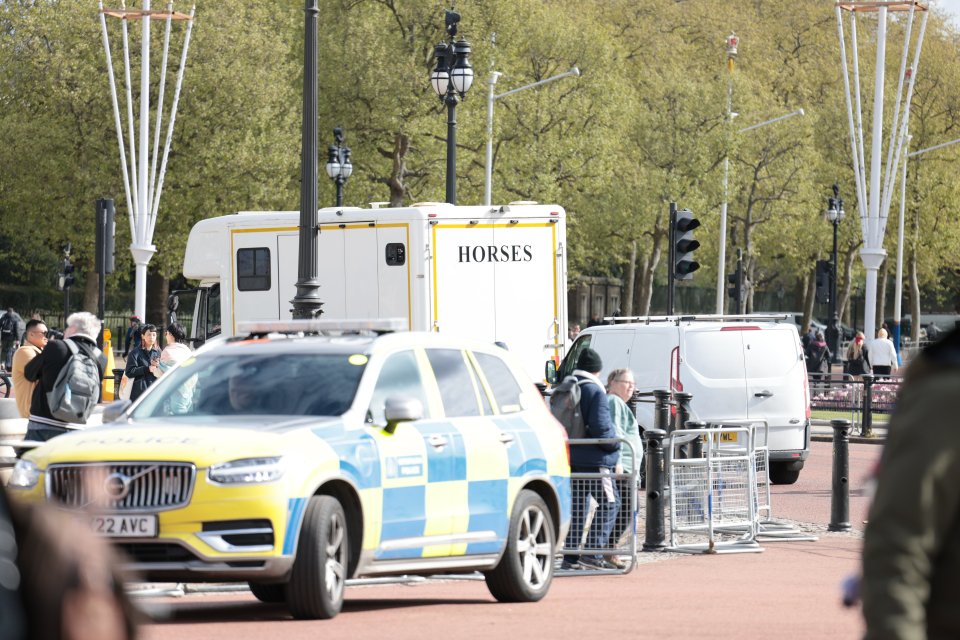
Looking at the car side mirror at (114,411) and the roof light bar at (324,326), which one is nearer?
the car side mirror at (114,411)

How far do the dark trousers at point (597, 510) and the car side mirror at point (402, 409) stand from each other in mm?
3158

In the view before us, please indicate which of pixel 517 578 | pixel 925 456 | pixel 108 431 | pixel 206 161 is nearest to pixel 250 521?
pixel 108 431

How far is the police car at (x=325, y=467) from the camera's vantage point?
30.8 feet

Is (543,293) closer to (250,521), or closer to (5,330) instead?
(250,521)

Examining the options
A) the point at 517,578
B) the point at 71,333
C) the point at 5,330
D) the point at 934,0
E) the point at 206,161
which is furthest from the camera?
the point at 934,0

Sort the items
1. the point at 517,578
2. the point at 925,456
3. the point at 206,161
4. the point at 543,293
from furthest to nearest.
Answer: the point at 206,161 < the point at 543,293 < the point at 517,578 < the point at 925,456

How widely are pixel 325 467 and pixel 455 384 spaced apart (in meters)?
1.55

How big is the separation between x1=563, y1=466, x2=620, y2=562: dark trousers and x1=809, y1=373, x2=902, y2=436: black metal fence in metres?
18.1

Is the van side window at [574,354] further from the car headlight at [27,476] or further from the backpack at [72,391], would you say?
the car headlight at [27,476]

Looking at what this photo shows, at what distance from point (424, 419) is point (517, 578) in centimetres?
116

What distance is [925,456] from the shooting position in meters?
3.11

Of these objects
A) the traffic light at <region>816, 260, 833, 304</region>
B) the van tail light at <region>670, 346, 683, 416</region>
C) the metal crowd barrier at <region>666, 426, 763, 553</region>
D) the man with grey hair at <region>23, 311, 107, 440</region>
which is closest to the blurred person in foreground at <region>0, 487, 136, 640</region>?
the man with grey hair at <region>23, 311, 107, 440</region>

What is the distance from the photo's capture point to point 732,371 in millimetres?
20375

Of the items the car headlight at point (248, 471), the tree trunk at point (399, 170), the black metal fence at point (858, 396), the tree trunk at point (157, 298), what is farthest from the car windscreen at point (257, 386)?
the tree trunk at point (157, 298)
